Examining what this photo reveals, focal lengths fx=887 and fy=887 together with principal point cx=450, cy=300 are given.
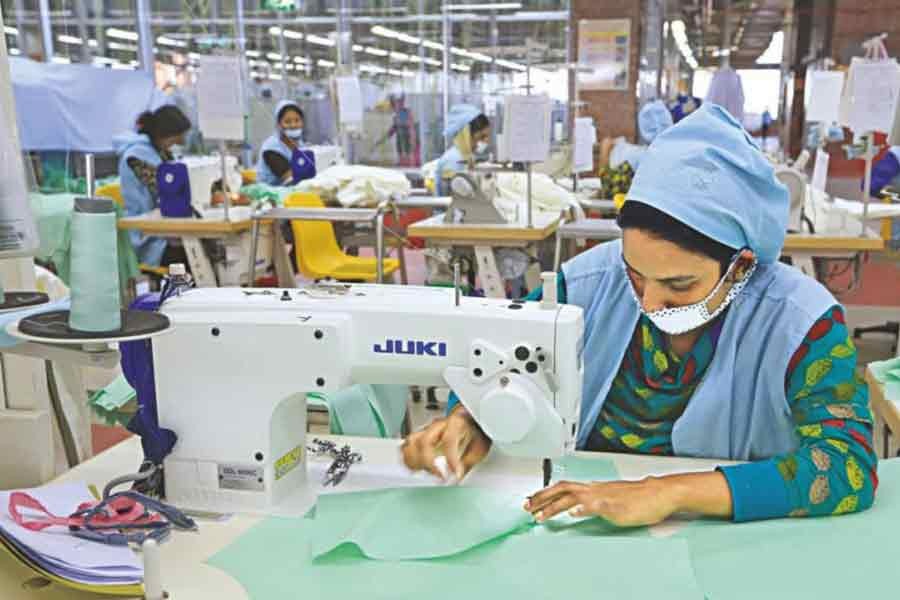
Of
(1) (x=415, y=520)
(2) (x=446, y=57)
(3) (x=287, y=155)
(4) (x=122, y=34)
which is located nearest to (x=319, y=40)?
(2) (x=446, y=57)

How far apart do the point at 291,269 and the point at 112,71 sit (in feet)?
10.8

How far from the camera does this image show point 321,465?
139cm

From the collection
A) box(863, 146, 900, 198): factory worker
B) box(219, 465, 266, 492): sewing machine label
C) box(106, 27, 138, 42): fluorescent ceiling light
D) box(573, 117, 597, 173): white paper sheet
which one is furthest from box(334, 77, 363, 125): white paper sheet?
box(219, 465, 266, 492): sewing machine label

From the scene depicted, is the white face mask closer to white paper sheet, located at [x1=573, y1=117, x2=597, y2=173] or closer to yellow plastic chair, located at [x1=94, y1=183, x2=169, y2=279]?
yellow plastic chair, located at [x1=94, y1=183, x2=169, y2=279]

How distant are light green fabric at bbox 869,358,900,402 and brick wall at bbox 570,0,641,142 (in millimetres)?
6945

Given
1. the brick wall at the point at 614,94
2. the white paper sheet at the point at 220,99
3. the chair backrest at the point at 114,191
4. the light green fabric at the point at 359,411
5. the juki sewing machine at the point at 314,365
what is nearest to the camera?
the juki sewing machine at the point at 314,365

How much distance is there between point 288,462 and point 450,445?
24cm

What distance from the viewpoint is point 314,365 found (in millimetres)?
1225

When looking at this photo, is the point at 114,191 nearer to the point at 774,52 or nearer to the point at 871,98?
the point at 871,98

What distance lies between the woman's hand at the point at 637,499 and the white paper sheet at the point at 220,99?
3.71 m

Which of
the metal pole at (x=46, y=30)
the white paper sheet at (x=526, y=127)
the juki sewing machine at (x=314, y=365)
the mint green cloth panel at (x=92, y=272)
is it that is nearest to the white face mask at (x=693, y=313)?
the juki sewing machine at (x=314, y=365)

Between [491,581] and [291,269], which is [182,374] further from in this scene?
[291,269]

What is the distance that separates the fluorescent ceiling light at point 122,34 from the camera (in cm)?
951

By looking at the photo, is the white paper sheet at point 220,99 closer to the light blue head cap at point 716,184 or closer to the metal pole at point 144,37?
the light blue head cap at point 716,184
